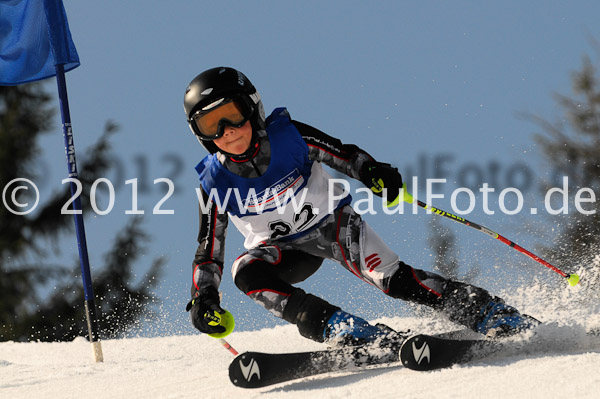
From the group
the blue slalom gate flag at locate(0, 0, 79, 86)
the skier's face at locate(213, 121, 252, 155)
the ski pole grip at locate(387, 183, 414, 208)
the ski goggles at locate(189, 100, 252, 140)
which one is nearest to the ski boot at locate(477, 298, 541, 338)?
the ski pole grip at locate(387, 183, 414, 208)

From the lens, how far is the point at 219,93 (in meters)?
3.60

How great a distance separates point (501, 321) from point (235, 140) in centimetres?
171

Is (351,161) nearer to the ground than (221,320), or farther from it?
farther from it

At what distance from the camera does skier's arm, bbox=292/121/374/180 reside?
3.88 m

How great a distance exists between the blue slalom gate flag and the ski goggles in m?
4.00

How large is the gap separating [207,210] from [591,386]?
2.16m

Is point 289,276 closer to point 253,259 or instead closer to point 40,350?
point 253,259

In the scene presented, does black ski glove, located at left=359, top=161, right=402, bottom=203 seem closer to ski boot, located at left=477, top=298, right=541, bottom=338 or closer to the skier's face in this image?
the skier's face

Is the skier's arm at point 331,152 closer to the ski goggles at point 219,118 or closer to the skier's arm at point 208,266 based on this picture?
the ski goggles at point 219,118

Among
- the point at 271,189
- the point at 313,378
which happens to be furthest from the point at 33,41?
the point at 313,378

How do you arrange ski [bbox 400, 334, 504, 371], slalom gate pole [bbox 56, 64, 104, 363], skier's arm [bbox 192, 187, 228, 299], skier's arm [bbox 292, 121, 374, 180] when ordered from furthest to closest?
slalom gate pole [bbox 56, 64, 104, 363] < skier's arm [bbox 292, 121, 374, 180] < skier's arm [bbox 192, 187, 228, 299] < ski [bbox 400, 334, 504, 371]

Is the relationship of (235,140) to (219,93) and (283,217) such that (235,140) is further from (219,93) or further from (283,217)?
(283,217)

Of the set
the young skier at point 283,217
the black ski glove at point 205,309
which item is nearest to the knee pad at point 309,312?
the young skier at point 283,217

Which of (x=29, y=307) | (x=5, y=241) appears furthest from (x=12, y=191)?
(x=29, y=307)
